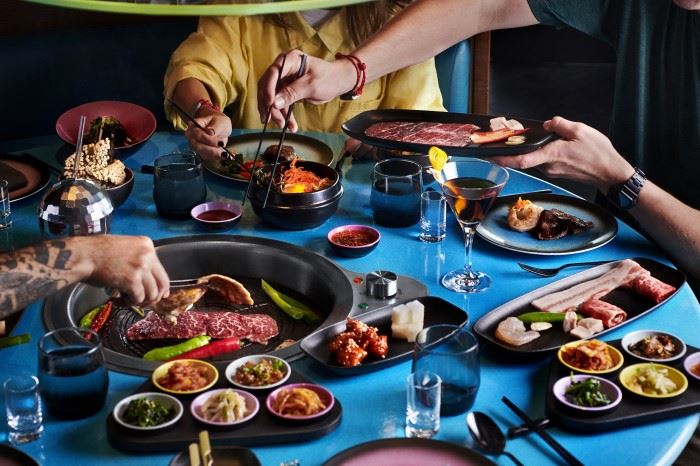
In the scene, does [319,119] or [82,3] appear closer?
[82,3]

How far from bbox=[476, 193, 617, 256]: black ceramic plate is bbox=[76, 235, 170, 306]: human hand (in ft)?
3.01

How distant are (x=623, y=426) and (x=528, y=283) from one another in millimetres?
577

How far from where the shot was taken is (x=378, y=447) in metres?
1.57

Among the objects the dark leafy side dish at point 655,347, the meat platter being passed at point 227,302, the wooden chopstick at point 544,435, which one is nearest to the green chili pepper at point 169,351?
the meat platter being passed at point 227,302

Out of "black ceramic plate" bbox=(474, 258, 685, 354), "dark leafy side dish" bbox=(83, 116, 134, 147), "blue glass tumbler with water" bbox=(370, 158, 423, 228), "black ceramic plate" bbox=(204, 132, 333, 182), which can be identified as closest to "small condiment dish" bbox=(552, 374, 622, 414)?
"black ceramic plate" bbox=(474, 258, 685, 354)

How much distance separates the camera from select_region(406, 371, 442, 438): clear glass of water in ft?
5.29

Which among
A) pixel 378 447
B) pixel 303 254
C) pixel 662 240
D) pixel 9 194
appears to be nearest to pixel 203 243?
pixel 303 254

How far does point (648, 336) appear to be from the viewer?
1.86 meters

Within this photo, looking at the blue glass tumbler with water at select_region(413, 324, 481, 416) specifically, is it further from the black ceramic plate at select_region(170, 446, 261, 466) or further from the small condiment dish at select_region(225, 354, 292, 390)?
the black ceramic plate at select_region(170, 446, 261, 466)

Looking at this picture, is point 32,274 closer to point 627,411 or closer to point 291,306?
point 291,306

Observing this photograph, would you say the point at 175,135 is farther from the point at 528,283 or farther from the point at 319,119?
the point at 528,283

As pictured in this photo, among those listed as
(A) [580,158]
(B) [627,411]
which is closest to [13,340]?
(B) [627,411]

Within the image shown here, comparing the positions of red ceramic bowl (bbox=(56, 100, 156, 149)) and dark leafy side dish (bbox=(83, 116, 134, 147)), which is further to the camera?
red ceramic bowl (bbox=(56, 100, 156, 149))

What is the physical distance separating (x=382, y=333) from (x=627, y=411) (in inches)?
21.0
